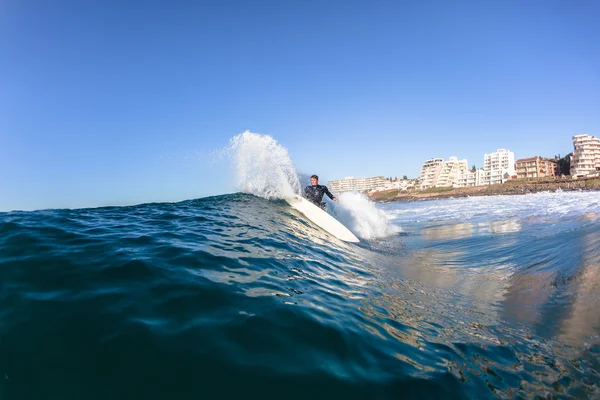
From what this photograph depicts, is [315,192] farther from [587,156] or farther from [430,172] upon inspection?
[430,172]

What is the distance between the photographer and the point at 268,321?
3338 mm

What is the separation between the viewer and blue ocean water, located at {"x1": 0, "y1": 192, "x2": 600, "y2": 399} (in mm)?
2434

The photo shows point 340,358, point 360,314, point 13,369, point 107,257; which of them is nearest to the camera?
point 13,369

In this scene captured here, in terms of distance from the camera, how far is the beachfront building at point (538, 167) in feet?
320

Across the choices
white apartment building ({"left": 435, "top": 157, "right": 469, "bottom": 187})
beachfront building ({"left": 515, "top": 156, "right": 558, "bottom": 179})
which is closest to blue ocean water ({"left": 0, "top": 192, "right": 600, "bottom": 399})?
beachfront building ({"left": 515, "top": 156, "right": 558, "bottom": 179})

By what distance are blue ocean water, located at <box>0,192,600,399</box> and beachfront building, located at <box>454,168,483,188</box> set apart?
12893cm

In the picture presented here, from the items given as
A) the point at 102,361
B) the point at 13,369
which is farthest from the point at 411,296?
the point at 13,369

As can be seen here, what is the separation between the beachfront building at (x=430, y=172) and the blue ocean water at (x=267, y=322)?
447 ft

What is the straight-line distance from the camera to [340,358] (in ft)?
9.39

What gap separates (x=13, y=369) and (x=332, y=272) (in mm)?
4989

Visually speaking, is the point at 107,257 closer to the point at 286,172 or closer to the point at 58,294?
the point at 58,294

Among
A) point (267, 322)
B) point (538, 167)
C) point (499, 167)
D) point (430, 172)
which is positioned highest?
point (430, 172)

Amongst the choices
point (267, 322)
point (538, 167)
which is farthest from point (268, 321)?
point (538, 167)

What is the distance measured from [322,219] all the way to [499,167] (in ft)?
427
